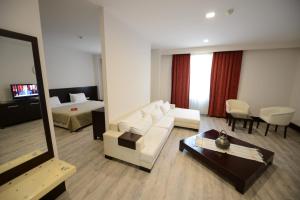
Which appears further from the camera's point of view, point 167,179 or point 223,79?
point 223,79

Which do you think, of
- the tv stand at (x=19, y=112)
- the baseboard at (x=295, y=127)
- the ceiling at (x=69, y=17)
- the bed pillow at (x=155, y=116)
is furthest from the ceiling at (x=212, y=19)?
the baseboard at (x=295, y=127)

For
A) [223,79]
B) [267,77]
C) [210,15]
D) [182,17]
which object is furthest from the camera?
[223,79]

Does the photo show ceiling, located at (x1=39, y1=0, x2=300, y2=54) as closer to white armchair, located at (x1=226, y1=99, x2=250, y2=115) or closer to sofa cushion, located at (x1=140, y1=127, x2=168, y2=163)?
white armchair, located at (x1=226, y1=99, x2=250, y2=115)

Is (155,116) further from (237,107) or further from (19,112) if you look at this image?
(237,107)

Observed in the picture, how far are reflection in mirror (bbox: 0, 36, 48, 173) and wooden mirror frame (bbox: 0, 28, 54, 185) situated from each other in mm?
35

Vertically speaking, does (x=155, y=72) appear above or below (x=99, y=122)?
above

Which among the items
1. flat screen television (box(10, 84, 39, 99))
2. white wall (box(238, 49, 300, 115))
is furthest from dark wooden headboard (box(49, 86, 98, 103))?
white wall (box(238, 49, 300, 115))

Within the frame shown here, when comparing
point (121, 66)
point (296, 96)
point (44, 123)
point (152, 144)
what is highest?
point (121, 66)

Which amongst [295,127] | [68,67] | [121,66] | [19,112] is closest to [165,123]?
[121,66]

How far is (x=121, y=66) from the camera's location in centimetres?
262

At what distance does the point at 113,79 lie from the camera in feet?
7.86

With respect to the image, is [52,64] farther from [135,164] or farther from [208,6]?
[208,6]

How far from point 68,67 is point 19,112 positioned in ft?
13.7

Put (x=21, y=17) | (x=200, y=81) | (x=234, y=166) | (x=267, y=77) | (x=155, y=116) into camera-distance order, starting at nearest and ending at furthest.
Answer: (x=21, y=17) → (x=234, y=166) → (x=155, y=116) → (x=267, y=77) → (x=200, y=81)
